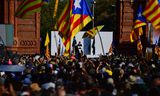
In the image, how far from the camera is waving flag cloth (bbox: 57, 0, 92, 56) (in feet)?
97.1

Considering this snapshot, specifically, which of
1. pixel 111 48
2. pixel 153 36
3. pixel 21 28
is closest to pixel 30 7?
pixel 21 28

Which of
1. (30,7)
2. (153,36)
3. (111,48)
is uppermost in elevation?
(30,7)

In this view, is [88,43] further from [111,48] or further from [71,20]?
[71,20]

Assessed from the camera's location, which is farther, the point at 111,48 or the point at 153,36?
the point at 153,36

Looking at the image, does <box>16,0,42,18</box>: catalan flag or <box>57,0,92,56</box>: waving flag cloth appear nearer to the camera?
<box>16,0,42,18</box>: catalan flag

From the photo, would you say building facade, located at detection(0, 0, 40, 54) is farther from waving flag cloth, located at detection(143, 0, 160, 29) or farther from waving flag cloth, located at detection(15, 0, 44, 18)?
waving flag cloth, located at detection(143, 0, 160, 29)

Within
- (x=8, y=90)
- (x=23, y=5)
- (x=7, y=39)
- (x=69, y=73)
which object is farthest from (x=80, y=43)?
(x=8, y=90)

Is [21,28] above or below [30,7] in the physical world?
below

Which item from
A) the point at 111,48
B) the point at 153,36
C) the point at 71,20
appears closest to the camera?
the point at 71,20

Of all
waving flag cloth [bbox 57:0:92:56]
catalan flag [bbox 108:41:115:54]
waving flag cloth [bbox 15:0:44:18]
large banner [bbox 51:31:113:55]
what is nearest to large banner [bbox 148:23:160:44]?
catalan flag [bbox 108:41:115:54]

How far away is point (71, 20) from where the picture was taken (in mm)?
30078

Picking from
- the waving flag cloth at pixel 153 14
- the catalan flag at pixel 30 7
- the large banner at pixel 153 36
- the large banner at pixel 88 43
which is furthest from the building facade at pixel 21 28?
the waving flag cloth at pixel 153 14

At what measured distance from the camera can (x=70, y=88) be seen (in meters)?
20.3

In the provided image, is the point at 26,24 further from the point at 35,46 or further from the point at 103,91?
the point at 103,91
